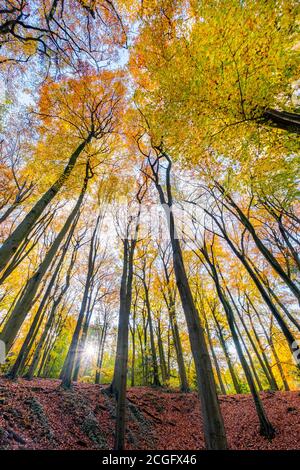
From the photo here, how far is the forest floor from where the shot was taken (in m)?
3.89

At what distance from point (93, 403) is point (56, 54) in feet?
35.3

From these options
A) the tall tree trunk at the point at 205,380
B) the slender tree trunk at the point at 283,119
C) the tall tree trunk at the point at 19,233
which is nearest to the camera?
the tall tree trunk at the point at 205,380

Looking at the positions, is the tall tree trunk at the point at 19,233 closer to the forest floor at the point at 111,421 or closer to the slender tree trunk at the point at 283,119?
the forest floor at the point at 111,421

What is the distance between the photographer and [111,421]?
5488 mm

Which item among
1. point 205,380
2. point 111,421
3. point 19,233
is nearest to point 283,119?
point 205,380

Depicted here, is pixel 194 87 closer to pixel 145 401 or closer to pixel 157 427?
pixel 157 427

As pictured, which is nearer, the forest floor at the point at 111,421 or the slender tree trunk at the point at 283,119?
the forest floor at the point at 111,421

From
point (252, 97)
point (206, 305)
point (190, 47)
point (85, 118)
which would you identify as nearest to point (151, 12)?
point (190, 47)

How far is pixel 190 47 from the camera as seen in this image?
15.4ft

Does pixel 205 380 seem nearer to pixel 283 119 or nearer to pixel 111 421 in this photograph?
pixel 111 421

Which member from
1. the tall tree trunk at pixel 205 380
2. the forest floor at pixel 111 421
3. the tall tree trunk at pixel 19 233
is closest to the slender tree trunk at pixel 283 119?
the tall tree trunk at pixel 205 380

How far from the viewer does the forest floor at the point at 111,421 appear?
12.8 ft

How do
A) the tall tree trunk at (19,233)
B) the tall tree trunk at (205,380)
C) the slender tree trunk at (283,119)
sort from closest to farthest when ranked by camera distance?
the tall tree trunk at (205,380), the tall tree trunk at (19,233), the slender tree trunk at (283,119)

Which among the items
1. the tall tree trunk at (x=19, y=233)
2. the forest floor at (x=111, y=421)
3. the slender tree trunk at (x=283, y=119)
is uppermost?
the slender tree trunk at (x=283, y=119)
